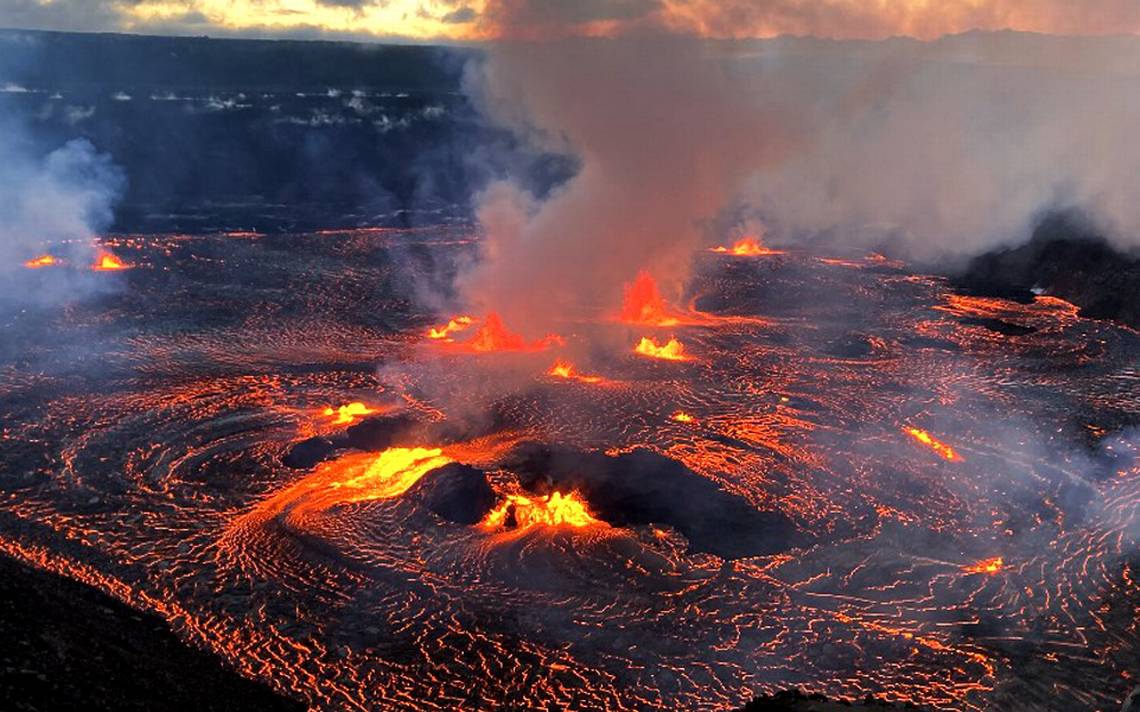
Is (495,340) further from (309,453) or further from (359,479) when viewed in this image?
(359,479)

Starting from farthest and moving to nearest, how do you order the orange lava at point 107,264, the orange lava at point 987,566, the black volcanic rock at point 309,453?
the orange lava at point 107,264
the black volcanic rock at point 309,453
the orange lava at point 987,566

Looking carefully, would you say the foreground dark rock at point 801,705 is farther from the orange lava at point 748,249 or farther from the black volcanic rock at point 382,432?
the orange lava at point 748,249

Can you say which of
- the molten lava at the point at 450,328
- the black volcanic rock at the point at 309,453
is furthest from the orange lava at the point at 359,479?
the molten lava at the point at 450,328

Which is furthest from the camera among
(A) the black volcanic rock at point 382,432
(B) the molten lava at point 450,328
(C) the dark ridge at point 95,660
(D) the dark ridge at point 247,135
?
(D) the dark ridge at point 247,135

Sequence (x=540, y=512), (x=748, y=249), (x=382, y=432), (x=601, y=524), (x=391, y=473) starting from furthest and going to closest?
(x=748, y=249) < (x=382, y=432) < (x=391, y=473) < (x=540, y=512) < (x=601, y=524)

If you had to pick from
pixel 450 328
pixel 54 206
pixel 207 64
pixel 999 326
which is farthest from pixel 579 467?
pixel 207 64

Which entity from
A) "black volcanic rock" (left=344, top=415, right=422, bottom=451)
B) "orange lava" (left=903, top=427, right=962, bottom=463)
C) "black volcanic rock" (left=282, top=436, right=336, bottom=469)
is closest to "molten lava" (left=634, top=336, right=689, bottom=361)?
"orange lava" (left=903, top=427, right=962, bottom=463)
